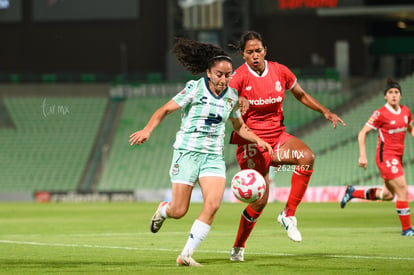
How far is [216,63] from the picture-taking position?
11156 mm

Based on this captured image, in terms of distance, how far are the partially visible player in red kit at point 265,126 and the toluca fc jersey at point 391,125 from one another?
14.6ft

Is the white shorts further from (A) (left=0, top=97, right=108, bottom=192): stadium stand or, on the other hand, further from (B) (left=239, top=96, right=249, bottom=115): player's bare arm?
(A) (left=0, top=97, right=108, bottom=192): stadium stand

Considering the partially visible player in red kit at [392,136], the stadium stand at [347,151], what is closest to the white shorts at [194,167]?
the partially visible player in red kit at [392,136]

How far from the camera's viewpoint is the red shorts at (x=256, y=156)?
1218 centimetres

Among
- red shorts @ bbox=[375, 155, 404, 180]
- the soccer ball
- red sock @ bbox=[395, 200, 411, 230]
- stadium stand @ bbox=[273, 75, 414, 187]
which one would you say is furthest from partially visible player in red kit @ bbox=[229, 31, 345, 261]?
stadium stand @ bbox=[273, 75, 414, 187]

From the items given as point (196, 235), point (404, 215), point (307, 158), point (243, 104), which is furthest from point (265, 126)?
point (404, 215)

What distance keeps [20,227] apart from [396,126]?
32.0ft

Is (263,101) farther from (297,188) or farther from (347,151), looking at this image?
(347,151)

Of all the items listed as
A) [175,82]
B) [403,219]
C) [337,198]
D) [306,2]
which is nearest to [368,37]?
[306,2]

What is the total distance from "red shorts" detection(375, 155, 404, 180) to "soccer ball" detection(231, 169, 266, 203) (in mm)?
5578

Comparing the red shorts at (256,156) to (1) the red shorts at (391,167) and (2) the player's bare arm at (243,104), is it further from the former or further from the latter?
(1) the red shorts at (391,167)

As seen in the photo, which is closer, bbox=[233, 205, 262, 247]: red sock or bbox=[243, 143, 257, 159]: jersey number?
bbox=[233, 205, 262, 247]: red sock

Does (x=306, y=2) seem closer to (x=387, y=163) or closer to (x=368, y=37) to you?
(x=368, y=37)

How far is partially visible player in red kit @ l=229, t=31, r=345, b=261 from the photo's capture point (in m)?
12.0
